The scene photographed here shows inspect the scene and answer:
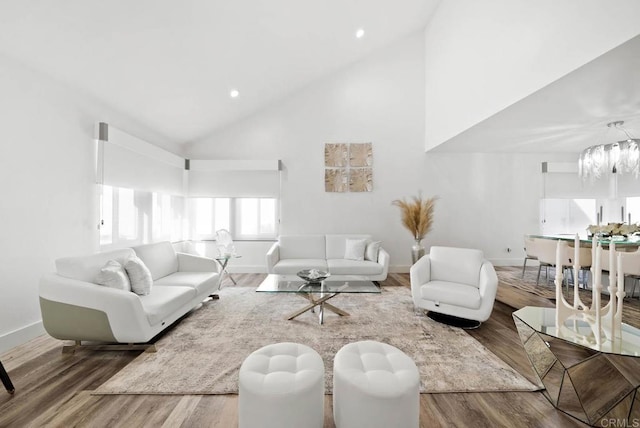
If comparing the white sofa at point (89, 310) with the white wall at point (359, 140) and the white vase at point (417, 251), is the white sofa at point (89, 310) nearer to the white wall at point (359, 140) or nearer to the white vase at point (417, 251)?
the white wall at point (359, 140)

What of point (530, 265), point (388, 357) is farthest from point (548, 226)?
point (388, 357)

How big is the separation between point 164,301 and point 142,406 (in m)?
1.06

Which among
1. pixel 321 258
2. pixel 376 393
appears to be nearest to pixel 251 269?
pixel 321 258

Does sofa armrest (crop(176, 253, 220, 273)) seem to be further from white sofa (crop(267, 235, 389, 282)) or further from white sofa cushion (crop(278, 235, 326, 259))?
white sofa cushion (crop(278, 235, 326, 259))

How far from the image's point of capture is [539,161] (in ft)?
19.8

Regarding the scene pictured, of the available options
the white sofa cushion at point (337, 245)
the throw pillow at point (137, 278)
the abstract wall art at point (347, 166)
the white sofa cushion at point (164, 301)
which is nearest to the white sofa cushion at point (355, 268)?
the white sofa cushion at point (337, 245)

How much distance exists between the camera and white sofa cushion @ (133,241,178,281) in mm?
3453

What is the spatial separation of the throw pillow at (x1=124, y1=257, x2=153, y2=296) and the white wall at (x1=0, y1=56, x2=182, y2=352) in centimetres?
83

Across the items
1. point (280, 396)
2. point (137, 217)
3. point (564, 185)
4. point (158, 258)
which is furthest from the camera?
point (564, 185)

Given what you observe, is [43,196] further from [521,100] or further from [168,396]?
[521,100]

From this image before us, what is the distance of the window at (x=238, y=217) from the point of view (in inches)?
231

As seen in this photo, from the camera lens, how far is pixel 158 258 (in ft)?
12.0

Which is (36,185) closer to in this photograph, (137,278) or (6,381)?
(137,278)

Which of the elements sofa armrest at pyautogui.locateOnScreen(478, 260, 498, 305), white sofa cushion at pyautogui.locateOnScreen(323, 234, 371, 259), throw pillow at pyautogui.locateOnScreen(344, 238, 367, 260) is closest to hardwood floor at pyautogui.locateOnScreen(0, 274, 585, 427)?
sofa armrest at pyautogui.locateOnScreen(478, 260, 498, 305)
